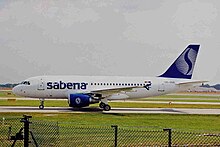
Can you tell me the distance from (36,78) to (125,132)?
2562cm

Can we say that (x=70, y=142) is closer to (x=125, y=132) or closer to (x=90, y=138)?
(x=90, y=138)

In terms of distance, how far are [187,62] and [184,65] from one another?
469 mm

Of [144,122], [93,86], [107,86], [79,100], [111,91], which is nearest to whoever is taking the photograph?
[144,122]

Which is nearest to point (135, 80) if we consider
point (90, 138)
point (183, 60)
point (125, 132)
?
point (183, 60)

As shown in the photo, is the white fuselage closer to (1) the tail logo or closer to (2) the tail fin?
(2) the tail fin

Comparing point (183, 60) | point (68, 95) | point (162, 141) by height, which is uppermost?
point (183, 60)

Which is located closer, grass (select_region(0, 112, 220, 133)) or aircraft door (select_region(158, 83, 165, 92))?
grass (select_region(0, 112, 220, 133))

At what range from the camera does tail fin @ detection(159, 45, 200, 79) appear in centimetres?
4972

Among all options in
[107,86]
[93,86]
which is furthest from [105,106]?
[107,86]

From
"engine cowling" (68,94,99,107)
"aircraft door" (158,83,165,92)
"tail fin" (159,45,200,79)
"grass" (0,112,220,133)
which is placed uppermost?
"tail fin" (159,45,200,79)

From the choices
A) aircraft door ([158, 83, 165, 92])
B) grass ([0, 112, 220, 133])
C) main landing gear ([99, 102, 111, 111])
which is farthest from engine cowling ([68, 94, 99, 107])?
aircraft door ([158, 83, 165, 92])

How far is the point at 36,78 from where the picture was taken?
45344mm

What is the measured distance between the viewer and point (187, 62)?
1965 inches

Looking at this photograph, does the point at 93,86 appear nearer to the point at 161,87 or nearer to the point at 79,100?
the point at 79,100
